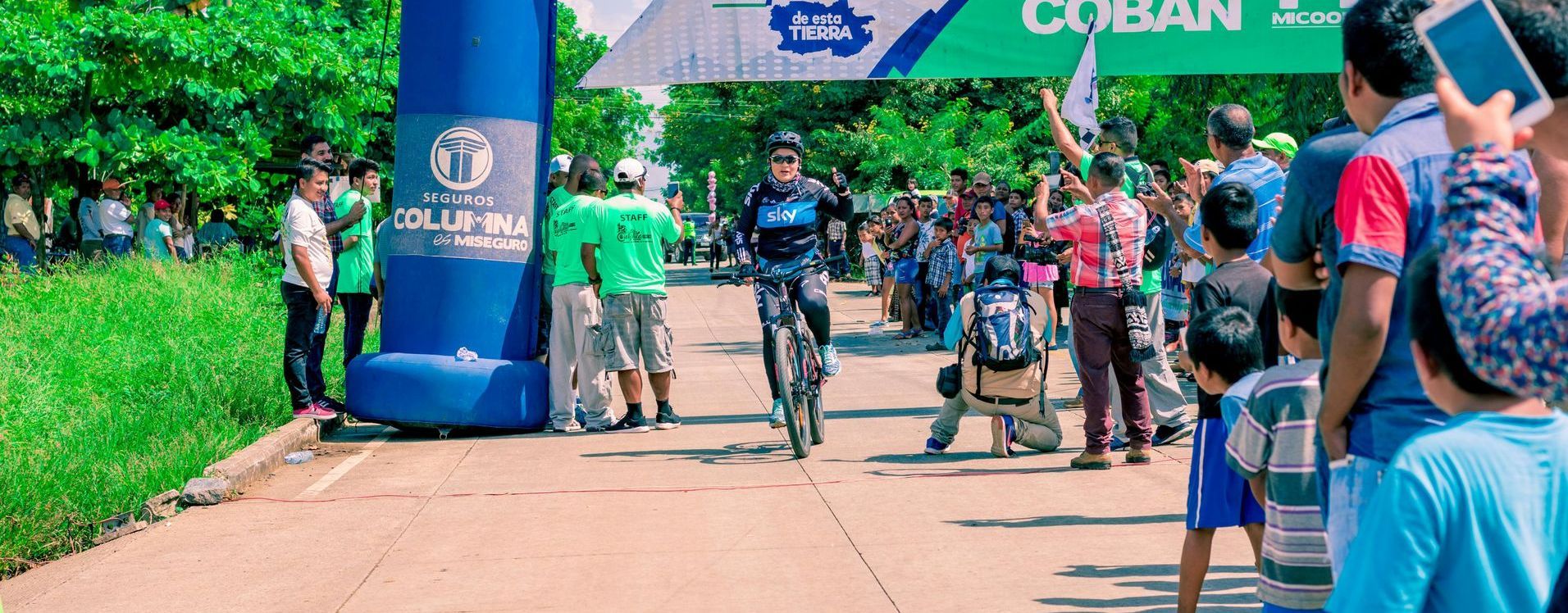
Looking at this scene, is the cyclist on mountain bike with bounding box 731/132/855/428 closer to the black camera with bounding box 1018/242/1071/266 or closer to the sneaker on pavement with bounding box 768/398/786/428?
the sneaker on pavement with bounding box 768/398/786/428

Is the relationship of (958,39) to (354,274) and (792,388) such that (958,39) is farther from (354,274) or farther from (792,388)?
(354,274)

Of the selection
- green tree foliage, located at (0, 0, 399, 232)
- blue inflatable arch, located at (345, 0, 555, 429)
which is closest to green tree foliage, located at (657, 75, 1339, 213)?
green tree foliage, located at (0, 0, 399, 232)

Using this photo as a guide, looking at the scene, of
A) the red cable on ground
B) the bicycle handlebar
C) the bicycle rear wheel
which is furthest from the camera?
the bicycle handlebar

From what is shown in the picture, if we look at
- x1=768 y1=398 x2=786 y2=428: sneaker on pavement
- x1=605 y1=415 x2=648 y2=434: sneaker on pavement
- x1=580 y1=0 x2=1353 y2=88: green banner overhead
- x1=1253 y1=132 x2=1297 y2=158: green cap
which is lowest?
x1=605 y1=415 x2=648 y2=434: sneaker on pavement

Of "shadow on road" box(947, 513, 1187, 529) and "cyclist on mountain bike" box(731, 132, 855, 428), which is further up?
"cyclist on mountain bike" box(731, 132, 855, 428)

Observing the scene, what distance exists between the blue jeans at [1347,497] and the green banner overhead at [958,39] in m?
8.89

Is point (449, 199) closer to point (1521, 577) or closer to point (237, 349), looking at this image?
point (237, 349)

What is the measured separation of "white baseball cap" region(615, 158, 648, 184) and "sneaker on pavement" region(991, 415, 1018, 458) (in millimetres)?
3150

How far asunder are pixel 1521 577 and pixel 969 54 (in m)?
9.88

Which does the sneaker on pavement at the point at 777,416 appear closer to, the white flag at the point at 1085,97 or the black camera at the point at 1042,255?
the white flag at the point at 1085,97

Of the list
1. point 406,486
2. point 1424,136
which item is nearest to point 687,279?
point 406,486

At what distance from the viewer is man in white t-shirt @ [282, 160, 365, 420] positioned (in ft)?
34.0

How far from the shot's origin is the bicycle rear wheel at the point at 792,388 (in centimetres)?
877

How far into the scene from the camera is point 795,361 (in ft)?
29.4
